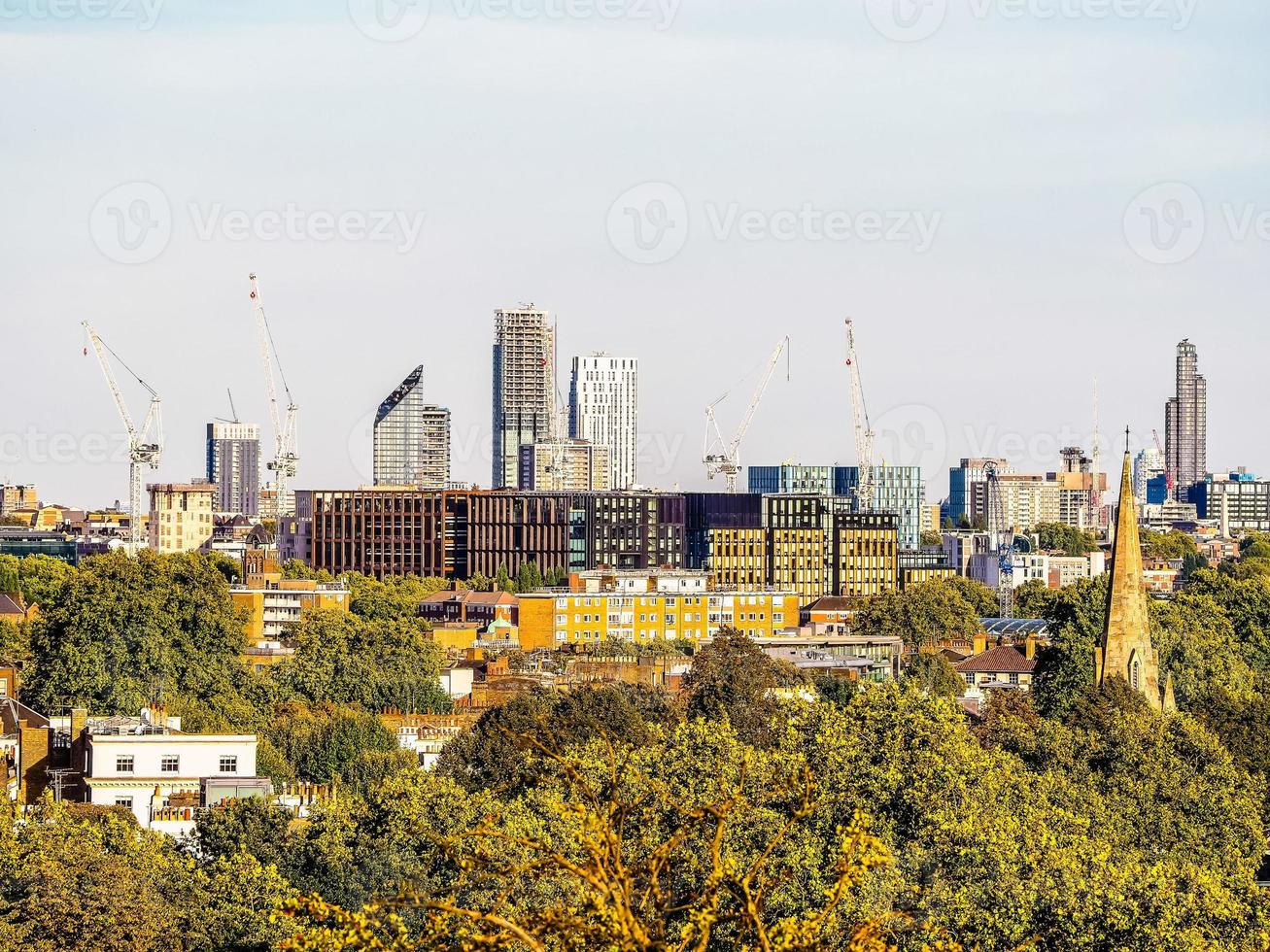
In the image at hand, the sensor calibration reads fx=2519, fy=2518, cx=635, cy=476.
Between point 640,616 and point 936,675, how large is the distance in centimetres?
3650

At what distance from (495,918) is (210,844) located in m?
28.6

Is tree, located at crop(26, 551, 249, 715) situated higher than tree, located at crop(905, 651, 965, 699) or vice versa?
tree, located at crop(26, 551, 249, 715)

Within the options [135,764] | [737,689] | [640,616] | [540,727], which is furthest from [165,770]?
[640,616]

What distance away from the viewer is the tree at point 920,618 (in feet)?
444

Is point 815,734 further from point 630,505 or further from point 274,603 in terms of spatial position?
point 630,505

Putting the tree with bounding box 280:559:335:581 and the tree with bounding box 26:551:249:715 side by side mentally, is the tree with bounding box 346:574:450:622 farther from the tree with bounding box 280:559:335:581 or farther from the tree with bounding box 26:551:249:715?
the tree with bounding box 26:551:249:715

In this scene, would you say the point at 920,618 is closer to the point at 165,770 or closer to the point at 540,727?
the point at 540,727

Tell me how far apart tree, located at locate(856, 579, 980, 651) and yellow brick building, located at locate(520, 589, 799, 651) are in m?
5.21

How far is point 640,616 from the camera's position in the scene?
134 meters

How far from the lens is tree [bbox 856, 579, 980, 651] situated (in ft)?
444

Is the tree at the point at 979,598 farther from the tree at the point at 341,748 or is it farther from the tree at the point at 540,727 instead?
the tree at the point at 341,748

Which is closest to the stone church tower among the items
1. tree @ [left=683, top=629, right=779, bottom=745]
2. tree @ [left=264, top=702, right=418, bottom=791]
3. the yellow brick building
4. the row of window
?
tree @ [left=683, top=629, right=779, bottom=745]

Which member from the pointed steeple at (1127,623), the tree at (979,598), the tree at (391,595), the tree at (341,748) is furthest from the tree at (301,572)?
the pointed steeple at (1127,623)

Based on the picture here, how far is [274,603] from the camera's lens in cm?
13712
